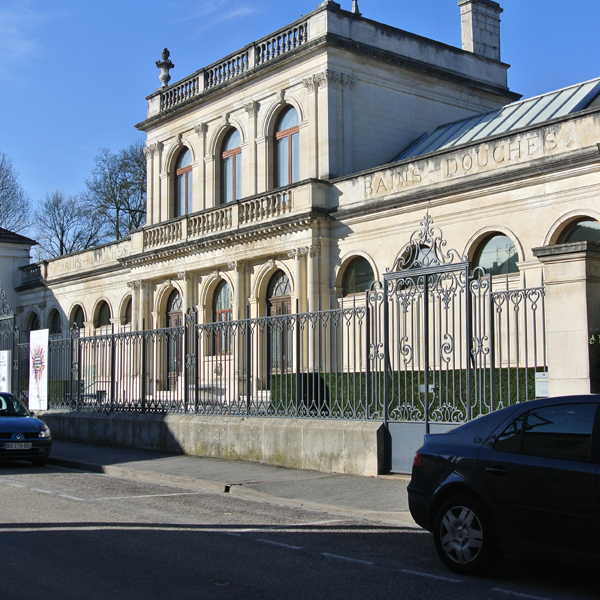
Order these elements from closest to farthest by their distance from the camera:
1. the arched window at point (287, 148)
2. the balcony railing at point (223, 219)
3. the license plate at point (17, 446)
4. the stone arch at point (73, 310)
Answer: the license plate at point (17, 446) < the balcony railing at point (223, 219) < the arched window at point (287, 148) < the stone arch at point (73, 310)

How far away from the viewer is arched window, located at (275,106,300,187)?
2906cm

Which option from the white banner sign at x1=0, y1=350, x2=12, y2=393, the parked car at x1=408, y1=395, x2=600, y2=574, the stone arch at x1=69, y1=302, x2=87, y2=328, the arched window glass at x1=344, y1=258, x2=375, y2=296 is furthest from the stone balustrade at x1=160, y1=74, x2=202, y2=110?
the parked car at x1=408, y1=395, x2=600, y2=574

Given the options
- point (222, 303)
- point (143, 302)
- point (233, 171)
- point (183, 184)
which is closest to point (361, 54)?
point (233, 171)

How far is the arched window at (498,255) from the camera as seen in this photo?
21.5m

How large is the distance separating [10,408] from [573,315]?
38.9ft

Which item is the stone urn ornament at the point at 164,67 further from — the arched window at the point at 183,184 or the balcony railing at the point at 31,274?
the balcony railing at the point at 31,274

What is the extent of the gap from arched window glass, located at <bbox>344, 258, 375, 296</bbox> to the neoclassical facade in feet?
0.17

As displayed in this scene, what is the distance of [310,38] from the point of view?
27641 millimetres

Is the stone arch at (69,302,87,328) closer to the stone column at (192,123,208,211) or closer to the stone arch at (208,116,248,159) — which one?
the stone column at (192,123,208,211)

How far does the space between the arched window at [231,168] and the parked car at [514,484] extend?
24870 mm

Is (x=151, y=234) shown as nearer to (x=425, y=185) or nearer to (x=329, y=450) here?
(x=425, y=185)

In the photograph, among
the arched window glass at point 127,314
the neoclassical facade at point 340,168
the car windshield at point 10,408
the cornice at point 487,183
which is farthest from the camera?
the arched window glass at point 127,314

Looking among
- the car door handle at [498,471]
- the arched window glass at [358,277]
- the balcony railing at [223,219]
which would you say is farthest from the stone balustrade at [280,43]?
the car door handle at [498,471]

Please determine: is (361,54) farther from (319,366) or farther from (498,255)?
(319,366)
